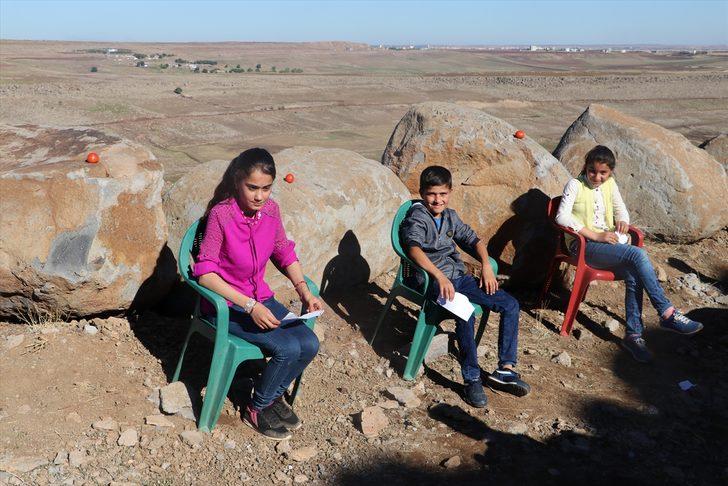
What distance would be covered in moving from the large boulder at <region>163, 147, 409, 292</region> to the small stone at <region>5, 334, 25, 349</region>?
1.08 meters

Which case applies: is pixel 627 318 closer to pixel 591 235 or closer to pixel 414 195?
pixel 591 235

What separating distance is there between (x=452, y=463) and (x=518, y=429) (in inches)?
21.7

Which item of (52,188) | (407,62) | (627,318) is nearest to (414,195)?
(627,318)

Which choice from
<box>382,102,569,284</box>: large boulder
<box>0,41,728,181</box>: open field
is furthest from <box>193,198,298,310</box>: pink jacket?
<box>0,41,728,181</box>: open field

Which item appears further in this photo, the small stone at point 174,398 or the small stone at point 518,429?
the small stone at point 518,429

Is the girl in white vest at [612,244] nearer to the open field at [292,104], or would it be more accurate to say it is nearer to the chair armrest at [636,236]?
the chair armrest at [636,236]

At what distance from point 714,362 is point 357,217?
259 centimetres

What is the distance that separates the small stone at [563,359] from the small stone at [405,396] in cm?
117

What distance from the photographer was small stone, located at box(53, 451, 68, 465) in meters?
3.39

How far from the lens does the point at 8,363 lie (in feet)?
13.2

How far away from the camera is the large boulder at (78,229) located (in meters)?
4.08

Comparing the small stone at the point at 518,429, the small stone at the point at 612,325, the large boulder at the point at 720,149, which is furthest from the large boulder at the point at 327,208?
the large boulder at the point at 720,149

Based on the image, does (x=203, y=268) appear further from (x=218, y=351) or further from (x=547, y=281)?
(x=547, y=281)

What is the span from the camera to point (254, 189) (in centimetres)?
367
